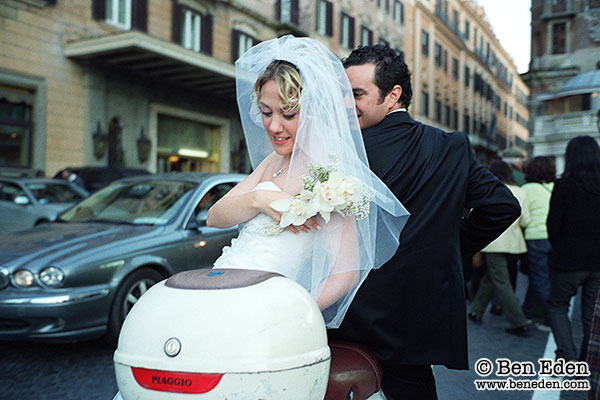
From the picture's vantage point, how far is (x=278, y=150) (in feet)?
6.35

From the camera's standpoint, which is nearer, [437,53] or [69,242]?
[69,242]

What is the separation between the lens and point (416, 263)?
199 centimetres

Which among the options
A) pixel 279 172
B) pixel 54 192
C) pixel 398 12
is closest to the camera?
pixel 279 172

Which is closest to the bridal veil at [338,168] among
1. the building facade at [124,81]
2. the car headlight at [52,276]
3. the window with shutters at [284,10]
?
the car headlight at [52,276]

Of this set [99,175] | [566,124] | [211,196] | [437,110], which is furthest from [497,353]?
[437,110]

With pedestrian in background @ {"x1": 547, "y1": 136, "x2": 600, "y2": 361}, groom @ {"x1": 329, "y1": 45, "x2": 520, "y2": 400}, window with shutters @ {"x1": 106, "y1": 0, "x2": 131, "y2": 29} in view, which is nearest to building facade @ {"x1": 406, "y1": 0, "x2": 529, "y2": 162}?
window with shutters @ {"x1": 106, "y1": 0, "x2": 131, "y2": 29}

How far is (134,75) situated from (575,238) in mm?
16084

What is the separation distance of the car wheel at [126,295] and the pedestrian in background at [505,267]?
3529 millimetres

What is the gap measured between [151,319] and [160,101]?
18.4m

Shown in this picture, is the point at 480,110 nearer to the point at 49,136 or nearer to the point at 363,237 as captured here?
the point at 49,136

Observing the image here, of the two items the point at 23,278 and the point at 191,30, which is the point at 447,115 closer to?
the point at 191,30

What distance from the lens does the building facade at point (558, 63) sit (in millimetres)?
32750

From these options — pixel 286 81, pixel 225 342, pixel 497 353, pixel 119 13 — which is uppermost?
pixel 119 13

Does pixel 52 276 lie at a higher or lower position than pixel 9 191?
lower
